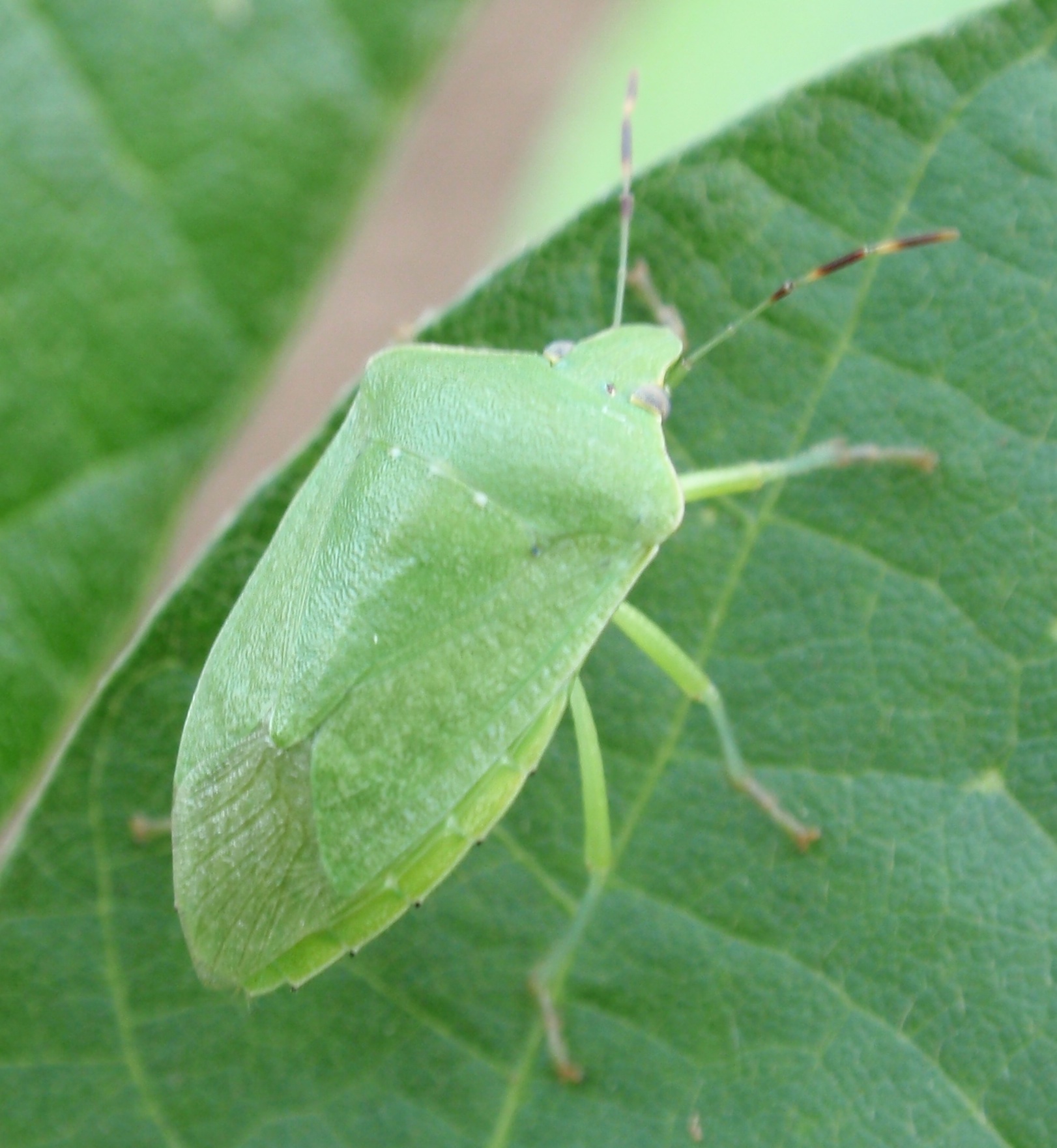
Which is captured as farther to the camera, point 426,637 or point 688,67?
point 688,67

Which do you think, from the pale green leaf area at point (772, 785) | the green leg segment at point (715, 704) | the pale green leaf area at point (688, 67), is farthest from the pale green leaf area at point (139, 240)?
the green leg segment at point (715, 704)

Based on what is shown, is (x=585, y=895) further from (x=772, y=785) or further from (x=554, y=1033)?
(x=772, y=785)

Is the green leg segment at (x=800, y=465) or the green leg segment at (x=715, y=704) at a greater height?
the green leg segment at (x=800, y=465)

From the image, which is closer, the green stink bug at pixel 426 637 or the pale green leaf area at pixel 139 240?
the green stink bug at pixel 426 637

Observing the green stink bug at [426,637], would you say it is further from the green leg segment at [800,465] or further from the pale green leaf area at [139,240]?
the pale green leaf area at [139,240]

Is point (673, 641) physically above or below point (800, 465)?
below

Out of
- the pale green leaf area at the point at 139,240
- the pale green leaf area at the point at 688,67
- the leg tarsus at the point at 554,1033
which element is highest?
the pale green leaf area at the point at 139,240

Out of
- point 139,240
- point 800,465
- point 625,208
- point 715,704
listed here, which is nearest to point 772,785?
point 715,704
